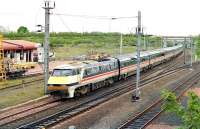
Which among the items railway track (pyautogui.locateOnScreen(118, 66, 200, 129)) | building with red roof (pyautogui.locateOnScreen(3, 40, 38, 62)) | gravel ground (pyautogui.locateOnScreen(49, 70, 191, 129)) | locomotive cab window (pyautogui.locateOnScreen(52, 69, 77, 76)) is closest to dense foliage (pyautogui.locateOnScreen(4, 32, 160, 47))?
building with red roof (pyautogui.locateOnScreen(3, 40, 38, 62))

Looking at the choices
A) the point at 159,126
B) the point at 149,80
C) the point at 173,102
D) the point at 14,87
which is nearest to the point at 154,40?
the point at 149,80

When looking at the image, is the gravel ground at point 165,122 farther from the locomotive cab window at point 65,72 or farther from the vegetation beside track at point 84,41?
the vegetation beside track at point 84,41

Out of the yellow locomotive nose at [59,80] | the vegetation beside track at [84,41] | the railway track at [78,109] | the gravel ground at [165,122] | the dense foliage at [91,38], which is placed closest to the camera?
the railway track at [78,109]

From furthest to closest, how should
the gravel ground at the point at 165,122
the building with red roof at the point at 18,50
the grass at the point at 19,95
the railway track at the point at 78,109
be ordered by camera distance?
the building with red roof at the point at 18,50
the grass at the point at 19,95
the gravel ground at the point at 165,122
the railway track at the point at 78,109

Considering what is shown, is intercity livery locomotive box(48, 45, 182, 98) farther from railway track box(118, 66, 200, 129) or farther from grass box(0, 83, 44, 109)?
railway track box(118, 66, 200, 129)

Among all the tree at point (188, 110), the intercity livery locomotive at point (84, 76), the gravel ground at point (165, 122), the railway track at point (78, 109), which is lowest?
the gravel ground at point (165, 122)

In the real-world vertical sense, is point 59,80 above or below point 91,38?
below

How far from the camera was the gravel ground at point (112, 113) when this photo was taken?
71.5 ft

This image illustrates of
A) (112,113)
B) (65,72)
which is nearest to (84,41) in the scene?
(65,72)

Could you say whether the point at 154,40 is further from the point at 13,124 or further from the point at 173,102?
the point at 173,102

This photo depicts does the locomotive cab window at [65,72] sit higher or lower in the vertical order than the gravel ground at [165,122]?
higher

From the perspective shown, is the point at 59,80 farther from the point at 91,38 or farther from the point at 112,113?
the point at 91,38

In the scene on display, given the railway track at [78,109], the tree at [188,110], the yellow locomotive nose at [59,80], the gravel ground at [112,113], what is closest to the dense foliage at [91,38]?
the railway track at [78,109]

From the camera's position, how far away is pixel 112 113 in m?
25.2
